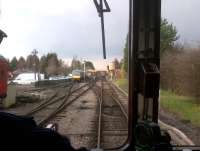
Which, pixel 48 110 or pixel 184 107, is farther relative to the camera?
pixel 48 110

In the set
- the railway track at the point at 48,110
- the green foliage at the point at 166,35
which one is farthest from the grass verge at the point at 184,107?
the green foliage at the point at 166,35

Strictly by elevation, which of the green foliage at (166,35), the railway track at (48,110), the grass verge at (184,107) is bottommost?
the railway track at (48,110)

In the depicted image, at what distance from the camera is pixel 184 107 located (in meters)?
14.9

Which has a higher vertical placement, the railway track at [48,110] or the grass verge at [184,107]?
the grass verge at [184,107]

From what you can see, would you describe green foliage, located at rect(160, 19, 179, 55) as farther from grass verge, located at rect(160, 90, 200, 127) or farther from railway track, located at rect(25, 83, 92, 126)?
grass verge, located at rect(160, 90, 200, 127)

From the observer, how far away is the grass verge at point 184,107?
1312 centimetres

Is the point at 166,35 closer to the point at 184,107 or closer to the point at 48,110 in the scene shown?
the point at 184,107

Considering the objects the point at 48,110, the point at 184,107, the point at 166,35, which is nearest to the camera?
the point at 166,35

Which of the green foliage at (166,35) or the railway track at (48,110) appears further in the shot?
the railway track at (48,110)

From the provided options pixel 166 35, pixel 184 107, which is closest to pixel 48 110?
pixel 184 107

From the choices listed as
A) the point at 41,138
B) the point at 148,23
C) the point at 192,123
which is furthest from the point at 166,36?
the point at 192,123

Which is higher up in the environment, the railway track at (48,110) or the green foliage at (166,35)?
the green foliage at (166,35)

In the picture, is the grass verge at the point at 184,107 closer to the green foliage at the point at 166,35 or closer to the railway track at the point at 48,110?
the railway track at the point at 48,110

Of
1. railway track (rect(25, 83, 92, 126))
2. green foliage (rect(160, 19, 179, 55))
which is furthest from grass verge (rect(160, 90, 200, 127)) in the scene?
green foliage (rect(160, 19, 179, 55))
